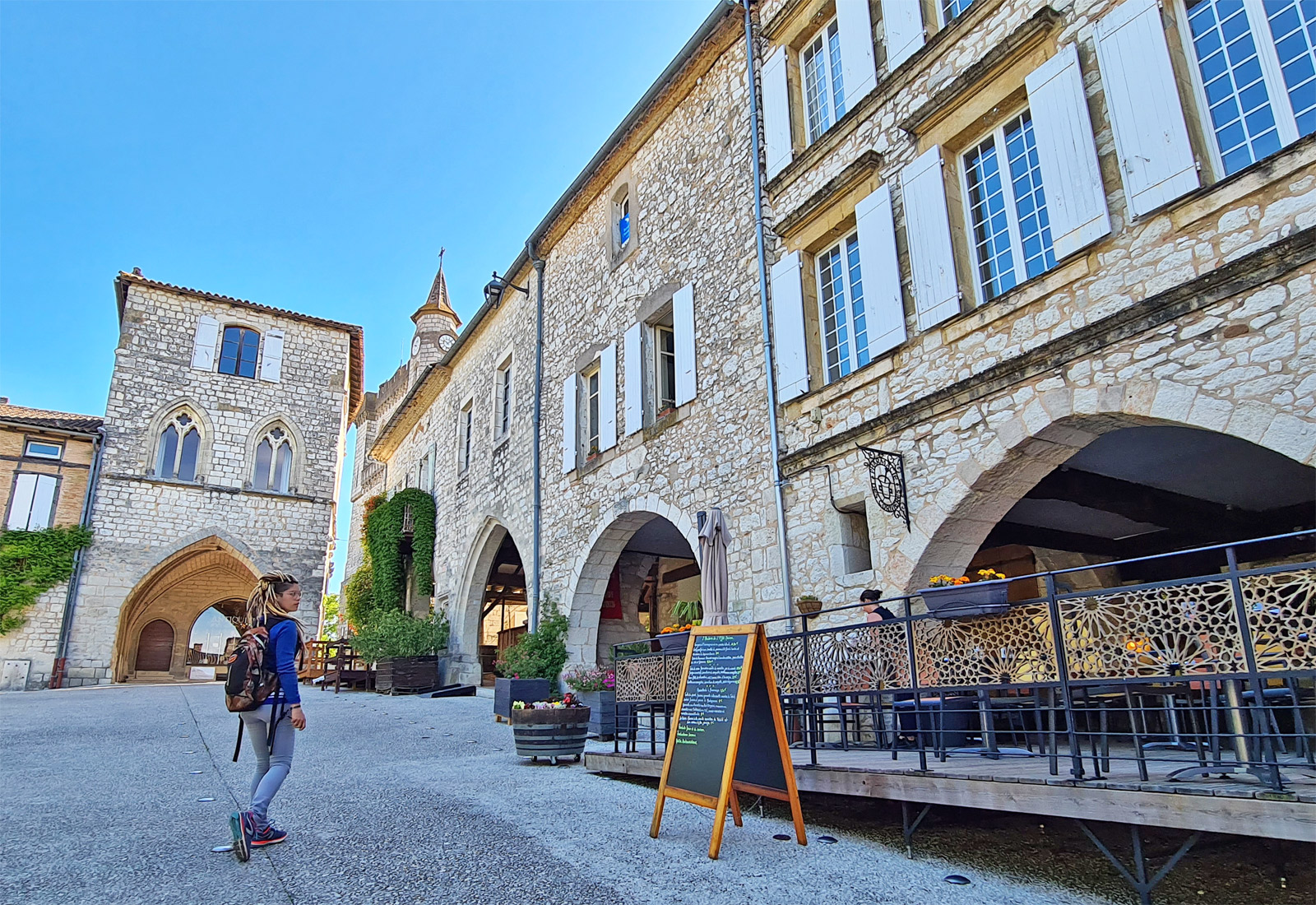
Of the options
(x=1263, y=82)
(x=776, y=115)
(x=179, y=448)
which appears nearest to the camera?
(x=1263, y=82)

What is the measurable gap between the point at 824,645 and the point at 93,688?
62.3 ft

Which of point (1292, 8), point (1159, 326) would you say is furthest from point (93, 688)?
point (1292, 8)

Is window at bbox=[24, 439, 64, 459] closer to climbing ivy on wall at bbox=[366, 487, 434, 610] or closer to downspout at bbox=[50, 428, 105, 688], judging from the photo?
downspout at bbox=[50, 428, 105, 688]

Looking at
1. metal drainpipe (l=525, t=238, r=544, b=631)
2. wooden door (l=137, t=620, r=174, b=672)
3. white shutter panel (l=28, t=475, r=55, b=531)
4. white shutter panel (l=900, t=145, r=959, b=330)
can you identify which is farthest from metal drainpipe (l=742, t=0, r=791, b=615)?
wooden door (l=137, t=620, r=174, b=672)

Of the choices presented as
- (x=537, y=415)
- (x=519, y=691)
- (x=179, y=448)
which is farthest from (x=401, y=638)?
(x=179, y=448)

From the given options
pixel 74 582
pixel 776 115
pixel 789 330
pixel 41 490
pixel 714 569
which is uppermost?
pixel 776 115

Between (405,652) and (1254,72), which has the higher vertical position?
(1254,72)

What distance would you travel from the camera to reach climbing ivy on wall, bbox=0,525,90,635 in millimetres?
17812

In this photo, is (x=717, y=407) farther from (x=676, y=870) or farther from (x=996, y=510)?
(x=676, y=870)

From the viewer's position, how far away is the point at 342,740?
8016 millimetres

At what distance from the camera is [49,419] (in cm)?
1980

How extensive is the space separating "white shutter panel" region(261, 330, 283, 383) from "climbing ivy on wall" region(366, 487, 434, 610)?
6465 mm

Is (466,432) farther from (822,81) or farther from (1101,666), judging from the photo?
(1101,666)

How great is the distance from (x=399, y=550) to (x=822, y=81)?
14.8 m
